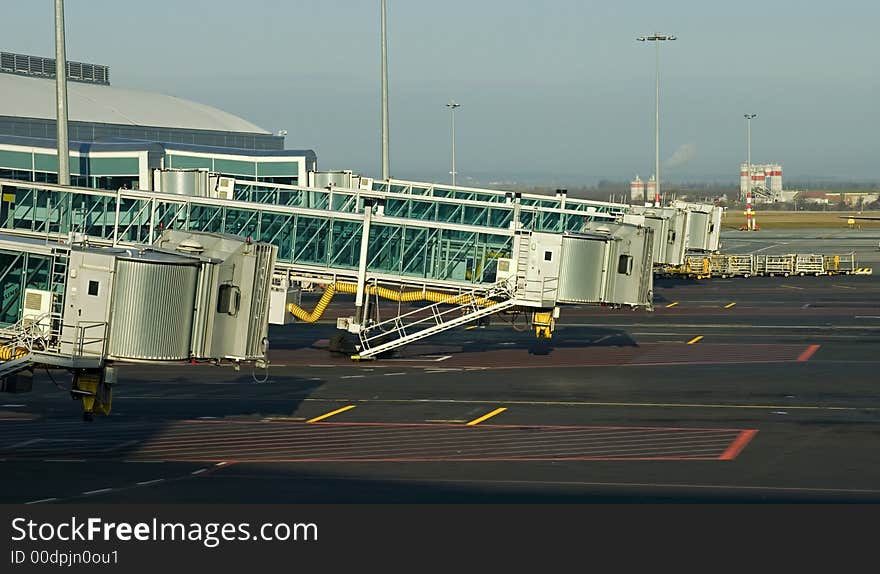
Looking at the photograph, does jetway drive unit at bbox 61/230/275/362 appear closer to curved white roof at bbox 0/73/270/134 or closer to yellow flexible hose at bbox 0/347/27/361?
yellow flexible hose at bbox 0/347/27/361

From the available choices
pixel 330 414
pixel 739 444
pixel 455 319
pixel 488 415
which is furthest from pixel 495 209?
pixel 739 444

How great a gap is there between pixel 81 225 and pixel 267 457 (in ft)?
98.9

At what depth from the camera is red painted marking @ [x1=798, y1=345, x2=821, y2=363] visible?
58250 mm

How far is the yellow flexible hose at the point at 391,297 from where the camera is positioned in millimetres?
60156

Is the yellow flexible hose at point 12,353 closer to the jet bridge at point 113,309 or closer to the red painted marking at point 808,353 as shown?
the jet bridge at point 113,309

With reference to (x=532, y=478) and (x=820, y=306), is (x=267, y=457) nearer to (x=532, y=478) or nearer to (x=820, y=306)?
(x=532, y=478)

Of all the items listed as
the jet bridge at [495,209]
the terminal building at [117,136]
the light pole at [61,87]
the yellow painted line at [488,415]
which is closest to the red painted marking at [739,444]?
the yellow painted line at [488,415]

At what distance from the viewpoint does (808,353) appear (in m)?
60.4

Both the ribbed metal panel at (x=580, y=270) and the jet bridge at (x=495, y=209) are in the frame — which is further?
the jet bridge at (x=495, y=209)

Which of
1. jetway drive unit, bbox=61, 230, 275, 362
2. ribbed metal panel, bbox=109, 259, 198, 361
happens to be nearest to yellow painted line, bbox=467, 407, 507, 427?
jetway drive unit, bbox=61, 230, 275, 362

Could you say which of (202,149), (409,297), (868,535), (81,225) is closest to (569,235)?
(409,297)

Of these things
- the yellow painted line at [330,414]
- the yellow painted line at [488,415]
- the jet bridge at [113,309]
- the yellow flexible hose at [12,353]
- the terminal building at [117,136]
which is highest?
the terminal building at [117,136]

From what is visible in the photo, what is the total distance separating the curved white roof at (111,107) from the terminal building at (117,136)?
136 millimetres

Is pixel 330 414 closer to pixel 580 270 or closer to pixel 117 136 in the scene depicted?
pixel 580 270
